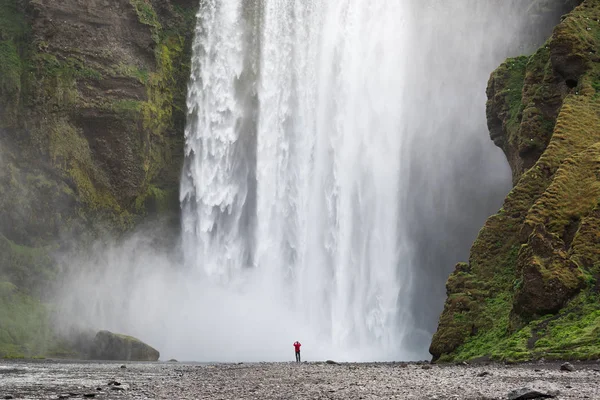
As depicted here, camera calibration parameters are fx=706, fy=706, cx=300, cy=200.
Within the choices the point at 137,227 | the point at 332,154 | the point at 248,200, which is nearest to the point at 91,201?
the point at 137,227

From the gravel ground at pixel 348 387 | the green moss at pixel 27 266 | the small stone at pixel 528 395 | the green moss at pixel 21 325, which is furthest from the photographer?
the green moss at pixel 27 266

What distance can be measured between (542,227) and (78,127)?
44.8 meters

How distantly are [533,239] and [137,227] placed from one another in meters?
43.1

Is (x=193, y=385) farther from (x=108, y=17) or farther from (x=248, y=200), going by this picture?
(x=108, y=17)

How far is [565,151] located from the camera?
107 feet

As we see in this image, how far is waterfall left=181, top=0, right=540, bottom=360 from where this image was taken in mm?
60250

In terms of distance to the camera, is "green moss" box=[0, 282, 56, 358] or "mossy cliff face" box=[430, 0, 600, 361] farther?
"green moss" box=[0, 282, 56, 358]

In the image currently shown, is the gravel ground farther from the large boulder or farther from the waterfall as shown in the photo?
the waterfall

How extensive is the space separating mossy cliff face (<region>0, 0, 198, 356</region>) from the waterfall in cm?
434

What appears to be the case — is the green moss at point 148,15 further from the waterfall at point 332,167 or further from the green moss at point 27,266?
the green moss at point 27,266

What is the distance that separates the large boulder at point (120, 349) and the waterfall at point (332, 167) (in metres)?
9.05

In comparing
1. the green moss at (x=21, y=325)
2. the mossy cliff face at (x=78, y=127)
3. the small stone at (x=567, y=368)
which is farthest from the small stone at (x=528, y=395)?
the mossy cliff face at (x=78, y=127)

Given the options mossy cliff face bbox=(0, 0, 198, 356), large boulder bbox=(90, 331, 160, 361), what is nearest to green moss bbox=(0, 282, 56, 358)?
mossy cliff face bbox=(0, 0, 198, 356)

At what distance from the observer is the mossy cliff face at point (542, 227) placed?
25.8 metres
